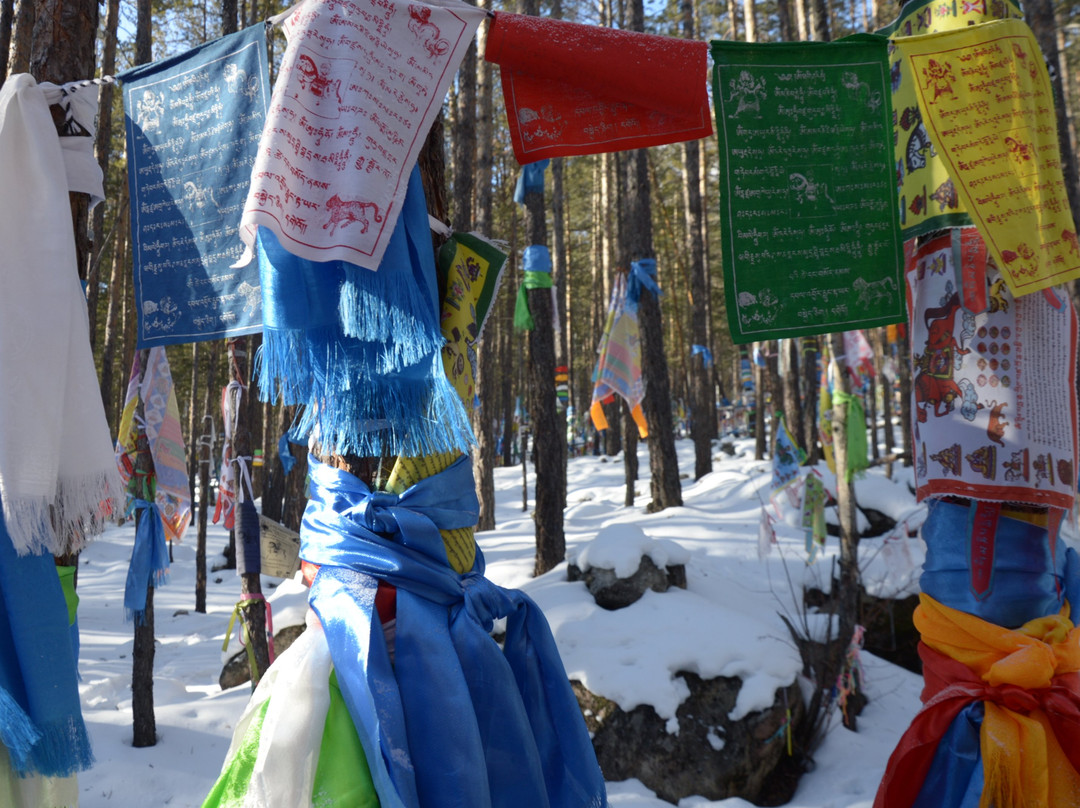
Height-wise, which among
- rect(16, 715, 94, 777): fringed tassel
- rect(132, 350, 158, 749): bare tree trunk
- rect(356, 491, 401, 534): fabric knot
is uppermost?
rect(356, 491, 401, 534): fabric knot

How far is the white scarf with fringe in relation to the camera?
2.34m

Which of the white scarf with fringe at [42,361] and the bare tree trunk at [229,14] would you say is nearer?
the white scarf with fringe at [42,361]

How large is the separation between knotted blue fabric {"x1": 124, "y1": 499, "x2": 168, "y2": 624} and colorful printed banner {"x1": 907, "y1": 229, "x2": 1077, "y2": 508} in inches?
210

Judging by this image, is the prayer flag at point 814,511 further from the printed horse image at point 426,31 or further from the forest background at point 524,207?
the printed horse image at point 426,31

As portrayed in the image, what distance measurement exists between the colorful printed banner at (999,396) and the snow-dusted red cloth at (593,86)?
3.49ft

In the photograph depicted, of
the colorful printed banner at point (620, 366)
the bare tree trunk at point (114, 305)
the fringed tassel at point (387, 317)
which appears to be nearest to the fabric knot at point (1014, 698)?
the fringed tassel at point (387, 317)

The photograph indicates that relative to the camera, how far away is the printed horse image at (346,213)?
7.40ft

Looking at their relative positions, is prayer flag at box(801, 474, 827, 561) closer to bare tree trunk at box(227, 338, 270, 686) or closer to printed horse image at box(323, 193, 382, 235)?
bare tree trunk at box(227, 338, 270, 686)

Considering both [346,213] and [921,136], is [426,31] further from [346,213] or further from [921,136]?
[921,136]

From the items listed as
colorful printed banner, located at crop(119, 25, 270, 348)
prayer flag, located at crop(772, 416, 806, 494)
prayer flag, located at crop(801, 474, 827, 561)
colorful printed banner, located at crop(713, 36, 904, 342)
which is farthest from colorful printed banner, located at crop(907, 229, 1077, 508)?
prayer flag, located at crop(772, 416, 806, 494)

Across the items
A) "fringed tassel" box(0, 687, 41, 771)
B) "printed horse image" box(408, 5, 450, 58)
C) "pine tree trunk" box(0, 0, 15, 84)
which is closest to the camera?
"fringed tassel" box(0, 687, 41, 771)

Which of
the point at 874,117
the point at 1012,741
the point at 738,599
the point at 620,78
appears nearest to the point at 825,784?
the point at 738,599

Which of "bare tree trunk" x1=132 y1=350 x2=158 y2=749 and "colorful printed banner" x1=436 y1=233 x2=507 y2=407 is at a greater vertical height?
"colorful printed banner" x1=436 y1=233 x2=507 y2=407

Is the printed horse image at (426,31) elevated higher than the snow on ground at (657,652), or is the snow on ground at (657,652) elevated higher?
the printed horse image at (426,31)
